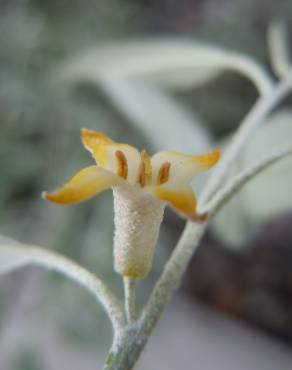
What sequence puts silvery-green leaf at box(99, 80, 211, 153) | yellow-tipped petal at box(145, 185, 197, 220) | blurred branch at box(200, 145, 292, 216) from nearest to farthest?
yellow-tipped petal at box(145, 185, 197, 220)
blurred branch at box(200, 145, 292, 216)
silvery-green leaf at box(99, 80, 211, 153)

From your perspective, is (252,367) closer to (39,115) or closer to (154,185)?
(39,115)

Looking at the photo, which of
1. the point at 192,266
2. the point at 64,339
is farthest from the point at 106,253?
the point at 192,266

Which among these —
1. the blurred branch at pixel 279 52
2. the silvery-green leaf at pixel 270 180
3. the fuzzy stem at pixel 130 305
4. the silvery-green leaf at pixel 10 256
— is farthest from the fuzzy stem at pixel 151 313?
the blurred branch at pixel 279 52

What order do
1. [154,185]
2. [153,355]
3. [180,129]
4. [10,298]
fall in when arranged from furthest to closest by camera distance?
[153,355], [10,298], [180,129], [154,185]

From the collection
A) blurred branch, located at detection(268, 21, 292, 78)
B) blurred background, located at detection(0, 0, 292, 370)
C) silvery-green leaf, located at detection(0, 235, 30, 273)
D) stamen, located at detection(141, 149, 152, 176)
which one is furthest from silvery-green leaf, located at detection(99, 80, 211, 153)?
stamen, located at detection(141, 149, 152, 176)

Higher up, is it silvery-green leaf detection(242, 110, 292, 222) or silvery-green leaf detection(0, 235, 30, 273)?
silvery-green leaf detection(242, 110, 292, 222)

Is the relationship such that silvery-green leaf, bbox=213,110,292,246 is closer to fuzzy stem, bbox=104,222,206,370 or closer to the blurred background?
the blurred background
